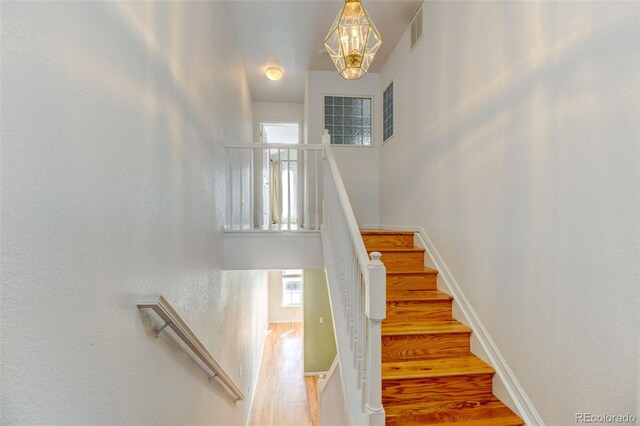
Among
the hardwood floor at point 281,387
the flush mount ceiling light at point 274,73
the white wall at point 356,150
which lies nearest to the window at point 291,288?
the hardwood floor at point 281,387

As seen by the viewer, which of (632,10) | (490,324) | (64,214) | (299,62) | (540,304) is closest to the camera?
(64,214)

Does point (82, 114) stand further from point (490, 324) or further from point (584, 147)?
point (490, 324)

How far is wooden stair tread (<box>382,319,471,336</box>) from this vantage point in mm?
2008

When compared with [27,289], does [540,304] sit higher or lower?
lower

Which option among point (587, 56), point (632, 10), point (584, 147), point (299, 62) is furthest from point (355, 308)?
point (299, 62)

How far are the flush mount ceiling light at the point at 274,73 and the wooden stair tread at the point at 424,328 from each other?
3573 mm

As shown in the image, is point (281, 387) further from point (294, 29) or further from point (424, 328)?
point (294, 29)

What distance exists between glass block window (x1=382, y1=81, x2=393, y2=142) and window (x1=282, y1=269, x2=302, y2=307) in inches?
193

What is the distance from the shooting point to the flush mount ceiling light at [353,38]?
1557 millimetres

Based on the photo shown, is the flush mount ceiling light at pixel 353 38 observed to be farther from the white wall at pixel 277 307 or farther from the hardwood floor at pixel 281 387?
the white wall at pixel 277 307

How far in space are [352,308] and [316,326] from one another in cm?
409

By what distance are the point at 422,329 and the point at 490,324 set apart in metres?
0.42

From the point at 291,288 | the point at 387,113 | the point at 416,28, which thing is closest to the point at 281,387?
the point at 291,288

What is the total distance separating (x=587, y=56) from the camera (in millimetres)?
1278
